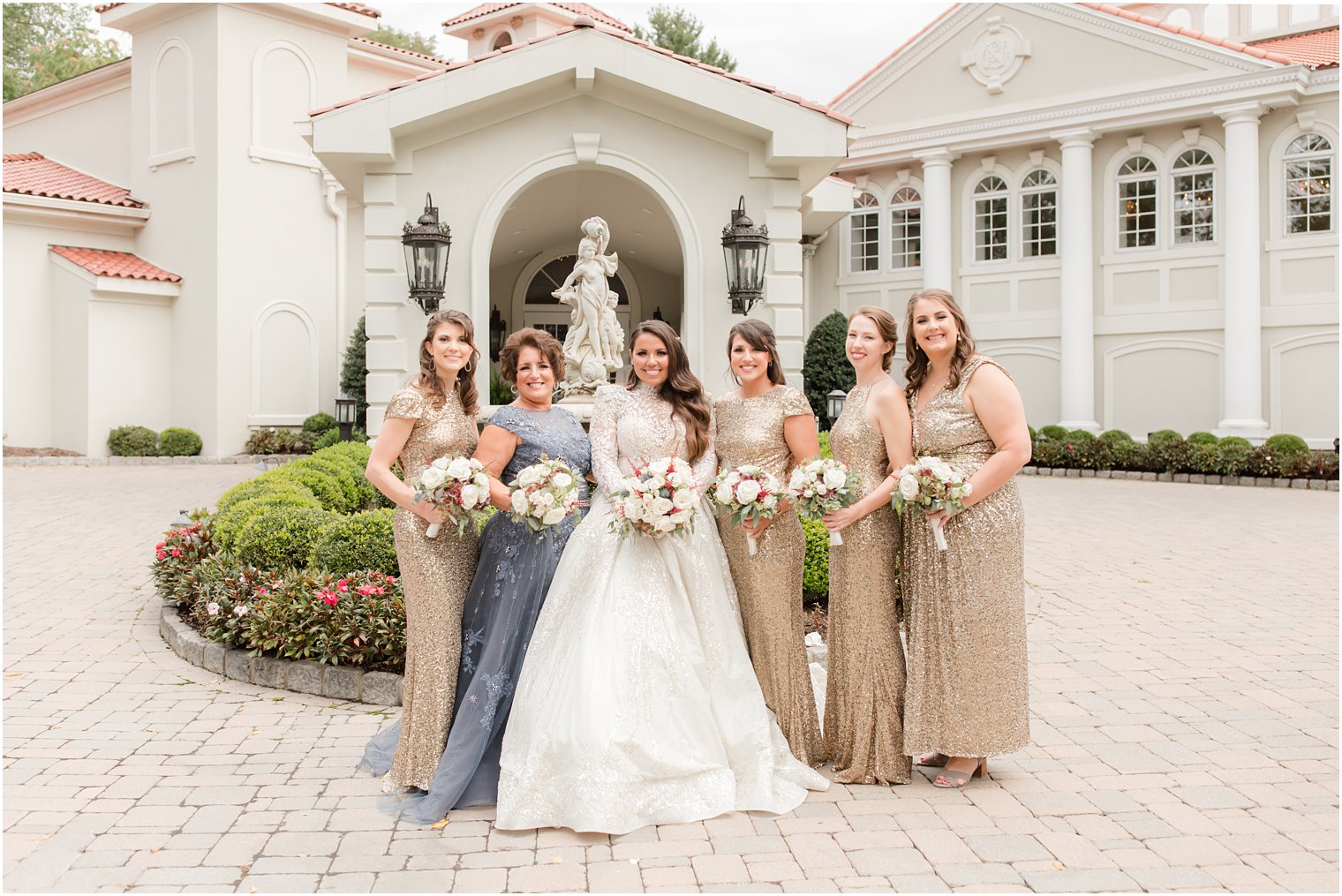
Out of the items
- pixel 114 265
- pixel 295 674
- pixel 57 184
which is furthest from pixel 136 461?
pixel 295 674

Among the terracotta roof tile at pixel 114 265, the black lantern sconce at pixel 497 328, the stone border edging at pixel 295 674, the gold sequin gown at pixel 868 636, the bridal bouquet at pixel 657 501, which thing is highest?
the terracotta roof tile at pixel 114 265

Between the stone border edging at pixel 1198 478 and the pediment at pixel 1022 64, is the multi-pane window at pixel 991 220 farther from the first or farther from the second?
the stone border edging at pixel 1198 478

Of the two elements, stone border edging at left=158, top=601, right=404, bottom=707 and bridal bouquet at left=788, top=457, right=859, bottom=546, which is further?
stone border edging at left=158, top=601, right=404, bottom=707

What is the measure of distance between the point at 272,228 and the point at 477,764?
736 inches

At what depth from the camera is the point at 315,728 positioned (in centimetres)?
554

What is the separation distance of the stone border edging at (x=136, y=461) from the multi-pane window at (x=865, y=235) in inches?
507

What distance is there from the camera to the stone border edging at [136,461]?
19.4m

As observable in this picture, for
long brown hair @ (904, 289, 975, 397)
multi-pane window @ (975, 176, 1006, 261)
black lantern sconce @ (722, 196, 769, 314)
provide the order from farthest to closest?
multi-pane window @ (975, 176, 1006, 261) → black lantern sconce @ (722, 196, 769, 314) → long brown hair @ (904, 289, 975, 397)

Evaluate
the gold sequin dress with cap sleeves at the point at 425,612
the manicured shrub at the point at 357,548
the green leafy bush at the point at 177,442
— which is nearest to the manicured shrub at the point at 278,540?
the manicured shrub at the point at 357,548

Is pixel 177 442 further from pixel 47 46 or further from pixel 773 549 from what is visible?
pixel 47 46

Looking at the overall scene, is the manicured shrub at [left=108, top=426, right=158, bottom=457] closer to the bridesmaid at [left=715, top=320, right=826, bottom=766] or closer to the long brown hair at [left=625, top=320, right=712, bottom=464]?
the long brown hair at [left=625, top=320, right=712, bottom=464]

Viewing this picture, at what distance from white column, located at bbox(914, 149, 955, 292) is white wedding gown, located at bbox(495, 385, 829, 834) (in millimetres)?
18789

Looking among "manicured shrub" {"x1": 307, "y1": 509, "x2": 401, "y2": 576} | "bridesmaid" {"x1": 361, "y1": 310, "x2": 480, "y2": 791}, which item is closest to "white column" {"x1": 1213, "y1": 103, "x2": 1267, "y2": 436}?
"manicured shrub" {"x1": 307, "y1": 509, "x2": 401, "y2": 576}

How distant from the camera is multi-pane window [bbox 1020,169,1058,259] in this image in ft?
72.1
